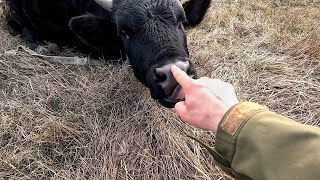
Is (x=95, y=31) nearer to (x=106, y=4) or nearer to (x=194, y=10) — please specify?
(x=106, y=4)

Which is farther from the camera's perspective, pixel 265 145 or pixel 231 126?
pixel 231 126

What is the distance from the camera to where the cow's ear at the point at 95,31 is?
5.16m

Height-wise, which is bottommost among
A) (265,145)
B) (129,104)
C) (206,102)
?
(129,104)

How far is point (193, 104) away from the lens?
2.12m

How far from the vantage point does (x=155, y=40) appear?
4.37 meters

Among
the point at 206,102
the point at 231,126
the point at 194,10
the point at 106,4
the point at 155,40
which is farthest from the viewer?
the point at 194,10

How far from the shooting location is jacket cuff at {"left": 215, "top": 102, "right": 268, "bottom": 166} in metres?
1.80

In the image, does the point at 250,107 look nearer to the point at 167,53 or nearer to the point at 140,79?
the point at 167,53

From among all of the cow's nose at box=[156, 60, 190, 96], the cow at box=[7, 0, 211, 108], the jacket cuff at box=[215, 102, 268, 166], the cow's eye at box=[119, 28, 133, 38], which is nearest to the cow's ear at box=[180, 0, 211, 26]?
the cow at box=[7, 0, 211, 108]

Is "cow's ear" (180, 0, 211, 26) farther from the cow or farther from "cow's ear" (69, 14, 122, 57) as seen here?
"cow's ear" (69, 14, 122, 57)

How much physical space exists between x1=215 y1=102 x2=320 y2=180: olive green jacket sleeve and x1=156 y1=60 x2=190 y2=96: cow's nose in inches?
75.8

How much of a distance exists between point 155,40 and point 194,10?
1627mm

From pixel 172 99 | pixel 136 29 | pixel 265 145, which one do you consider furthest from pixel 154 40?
pixel 265 145

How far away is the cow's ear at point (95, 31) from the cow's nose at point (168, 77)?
1.51 meters
